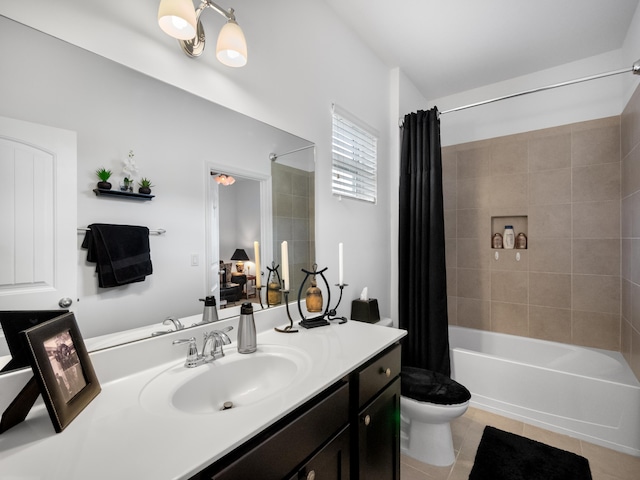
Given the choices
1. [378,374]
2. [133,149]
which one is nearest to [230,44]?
[133,149]

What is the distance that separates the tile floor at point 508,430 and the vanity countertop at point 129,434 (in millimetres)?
1174

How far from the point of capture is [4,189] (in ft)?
2.58

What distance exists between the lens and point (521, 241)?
109 inches

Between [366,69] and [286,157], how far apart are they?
1.17 metres

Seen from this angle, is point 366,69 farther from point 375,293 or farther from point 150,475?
point 150,475

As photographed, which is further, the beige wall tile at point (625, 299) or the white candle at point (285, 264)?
the beige wall tile at point (625, 299)

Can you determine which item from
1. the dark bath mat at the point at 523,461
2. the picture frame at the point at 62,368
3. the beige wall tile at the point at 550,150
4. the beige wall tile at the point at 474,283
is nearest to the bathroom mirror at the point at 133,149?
the picture frame at the point at 62,368

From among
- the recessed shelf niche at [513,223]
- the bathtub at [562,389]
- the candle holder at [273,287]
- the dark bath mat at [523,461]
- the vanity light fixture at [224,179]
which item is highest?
the vanity light fixture at [224,179]

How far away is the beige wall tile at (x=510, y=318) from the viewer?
2729 millimetres

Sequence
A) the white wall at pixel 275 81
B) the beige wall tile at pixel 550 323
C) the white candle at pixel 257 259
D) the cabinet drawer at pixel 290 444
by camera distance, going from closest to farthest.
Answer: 1. the cabinet drawer at pixel 290 444
2. the white wall at pixel 275 81
3. the white candle at pixel 257 259
4. the beige wall tile at pixel 550 323

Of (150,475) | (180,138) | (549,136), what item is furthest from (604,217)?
(150,475)

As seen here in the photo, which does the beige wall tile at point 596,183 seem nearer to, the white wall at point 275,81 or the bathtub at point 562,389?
the bathtub at point 562,389

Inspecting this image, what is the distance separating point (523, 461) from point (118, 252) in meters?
2.26

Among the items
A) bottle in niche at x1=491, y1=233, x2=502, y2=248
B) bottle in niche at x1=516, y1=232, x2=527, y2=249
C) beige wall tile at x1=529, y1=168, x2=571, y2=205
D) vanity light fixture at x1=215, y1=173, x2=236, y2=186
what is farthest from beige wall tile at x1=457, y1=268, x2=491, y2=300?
vanity light fixture at x1=215, y1=173, x2=236, y2=186
